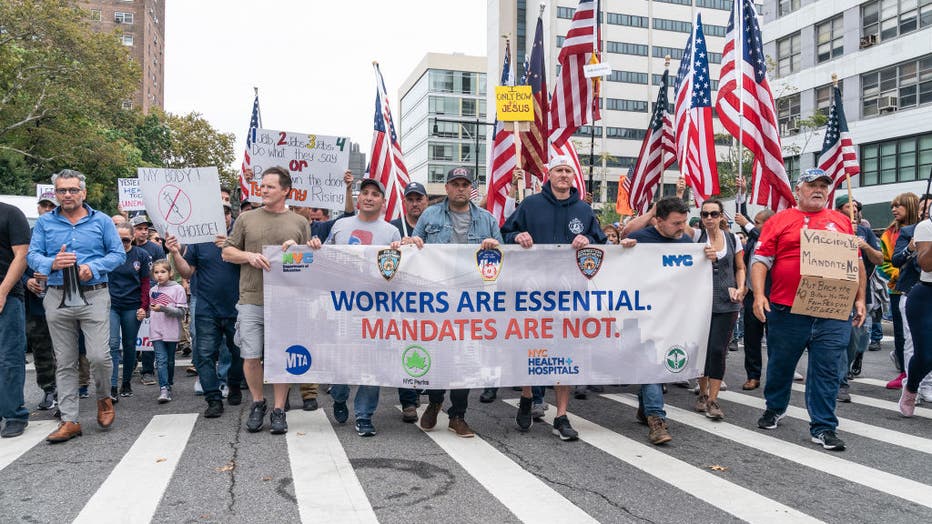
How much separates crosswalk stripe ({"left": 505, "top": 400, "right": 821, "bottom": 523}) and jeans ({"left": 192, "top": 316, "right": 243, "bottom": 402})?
3.53m

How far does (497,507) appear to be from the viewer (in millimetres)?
4258

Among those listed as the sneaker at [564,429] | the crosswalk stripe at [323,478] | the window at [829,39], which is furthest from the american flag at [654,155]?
the window at [829,39]

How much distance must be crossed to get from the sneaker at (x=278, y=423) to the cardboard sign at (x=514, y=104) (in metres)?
4.88

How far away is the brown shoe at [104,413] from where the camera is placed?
6324mm

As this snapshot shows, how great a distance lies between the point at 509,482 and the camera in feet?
15.6

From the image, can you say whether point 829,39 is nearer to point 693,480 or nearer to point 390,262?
point 390,262

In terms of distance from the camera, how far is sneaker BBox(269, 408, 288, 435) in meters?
6.11

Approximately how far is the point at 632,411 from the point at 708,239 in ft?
→ 6.19

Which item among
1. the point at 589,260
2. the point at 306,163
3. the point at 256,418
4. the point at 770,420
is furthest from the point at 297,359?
the point at 770,420

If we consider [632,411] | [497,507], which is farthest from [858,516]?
[632,411]

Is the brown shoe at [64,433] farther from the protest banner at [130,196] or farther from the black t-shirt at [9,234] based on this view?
the protest banner at [130,196]

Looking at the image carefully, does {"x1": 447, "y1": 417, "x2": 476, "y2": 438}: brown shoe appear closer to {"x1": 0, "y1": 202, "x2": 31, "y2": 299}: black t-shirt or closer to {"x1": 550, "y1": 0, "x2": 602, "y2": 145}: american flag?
{"x1": 0, "y1": 202, "x2": 31, "y2": 299}: black t-shirt

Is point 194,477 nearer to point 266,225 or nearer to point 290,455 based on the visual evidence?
point 290,455

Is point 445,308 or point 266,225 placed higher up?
point 266,225
